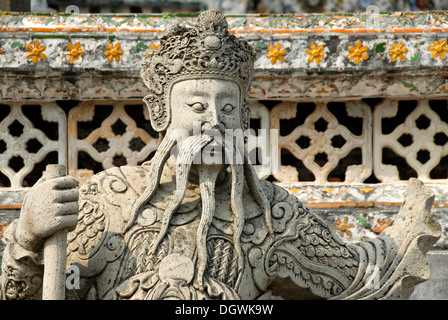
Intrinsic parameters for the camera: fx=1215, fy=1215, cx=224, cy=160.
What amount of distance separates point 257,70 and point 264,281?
200cm

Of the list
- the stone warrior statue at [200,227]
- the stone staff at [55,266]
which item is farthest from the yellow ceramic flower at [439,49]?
the stone staff at [55,266]

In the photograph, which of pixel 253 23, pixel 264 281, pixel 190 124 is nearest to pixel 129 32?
pixel 253 23

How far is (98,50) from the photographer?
295 inches

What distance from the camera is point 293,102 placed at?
7766 mm

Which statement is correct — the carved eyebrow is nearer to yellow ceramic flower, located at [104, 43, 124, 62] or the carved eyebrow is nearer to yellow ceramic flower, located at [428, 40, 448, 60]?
yellow ceramic flower, located at [104, 43, 124, 62]

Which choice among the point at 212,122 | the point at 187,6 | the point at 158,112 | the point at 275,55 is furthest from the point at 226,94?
the point at 187,6

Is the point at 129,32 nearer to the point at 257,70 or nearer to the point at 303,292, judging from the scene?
the point at 257,70

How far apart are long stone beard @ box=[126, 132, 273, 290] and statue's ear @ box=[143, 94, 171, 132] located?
92 mm

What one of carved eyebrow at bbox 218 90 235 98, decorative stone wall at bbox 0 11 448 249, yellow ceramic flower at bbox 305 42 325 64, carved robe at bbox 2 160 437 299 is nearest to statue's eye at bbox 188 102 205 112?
carved eyebrow at bbox 218 90 235 98

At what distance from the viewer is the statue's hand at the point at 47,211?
5.47m

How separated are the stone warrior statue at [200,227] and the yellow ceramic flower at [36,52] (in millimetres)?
1545

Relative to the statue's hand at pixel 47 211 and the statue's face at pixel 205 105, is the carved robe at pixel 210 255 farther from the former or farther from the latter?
the statue's face at pixel 205 105

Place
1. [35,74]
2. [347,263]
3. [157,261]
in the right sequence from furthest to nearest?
[35,74], [347,263], [157,261]

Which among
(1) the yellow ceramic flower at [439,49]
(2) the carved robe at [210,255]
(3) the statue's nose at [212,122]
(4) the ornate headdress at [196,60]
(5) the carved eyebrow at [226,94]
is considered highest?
(4) the ornate headdress at [196,60]
